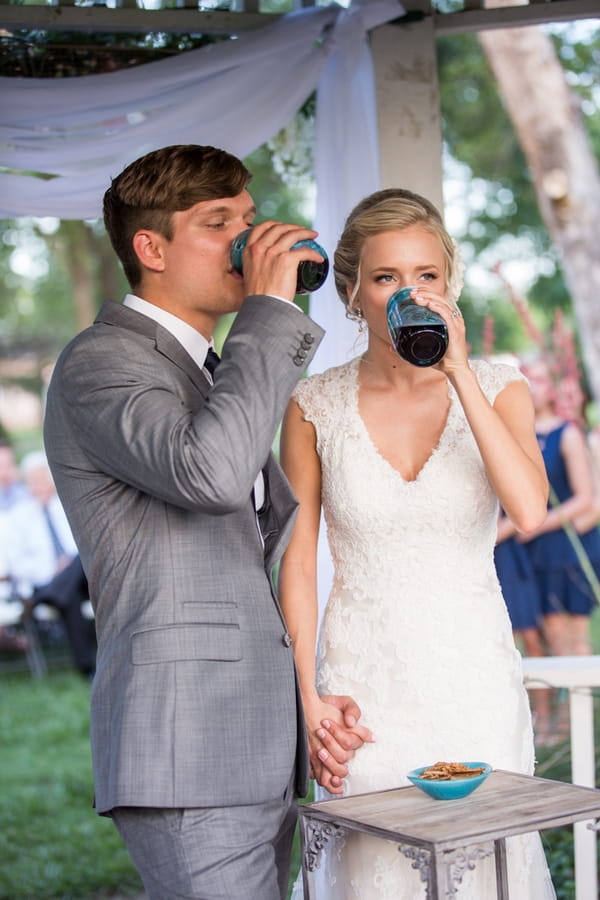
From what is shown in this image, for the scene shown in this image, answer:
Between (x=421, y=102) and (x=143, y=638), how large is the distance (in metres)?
2.18

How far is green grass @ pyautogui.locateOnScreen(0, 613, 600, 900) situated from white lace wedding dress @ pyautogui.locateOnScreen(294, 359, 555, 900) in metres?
1.74

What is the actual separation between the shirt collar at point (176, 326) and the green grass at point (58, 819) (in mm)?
2525

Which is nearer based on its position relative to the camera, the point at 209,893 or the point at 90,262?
the point at 209,893

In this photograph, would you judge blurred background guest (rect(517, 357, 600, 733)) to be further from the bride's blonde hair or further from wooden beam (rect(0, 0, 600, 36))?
the bride's blonde hair

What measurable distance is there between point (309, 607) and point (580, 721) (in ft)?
3.96

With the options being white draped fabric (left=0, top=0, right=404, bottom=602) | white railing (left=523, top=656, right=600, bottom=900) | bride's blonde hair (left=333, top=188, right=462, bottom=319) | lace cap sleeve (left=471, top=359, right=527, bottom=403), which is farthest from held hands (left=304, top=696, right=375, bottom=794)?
white draped fabric (left=0, top=0, right=404, bottom=602)

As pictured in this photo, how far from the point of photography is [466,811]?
1891 millimetres

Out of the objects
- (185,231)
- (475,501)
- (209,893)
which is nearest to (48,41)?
(185,231)

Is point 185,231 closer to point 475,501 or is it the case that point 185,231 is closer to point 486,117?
point 475,501

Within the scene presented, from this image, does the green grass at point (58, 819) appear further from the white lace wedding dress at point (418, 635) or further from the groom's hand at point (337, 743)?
the groom's hand at point (337, 743)

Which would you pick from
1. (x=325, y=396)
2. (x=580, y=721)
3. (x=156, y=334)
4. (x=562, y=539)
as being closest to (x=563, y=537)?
(x=562, y=539)

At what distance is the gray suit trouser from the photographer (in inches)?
73.2

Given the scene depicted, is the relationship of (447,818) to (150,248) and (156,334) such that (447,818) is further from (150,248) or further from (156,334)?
(150,248)

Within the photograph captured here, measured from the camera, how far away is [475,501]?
249 centimetres
